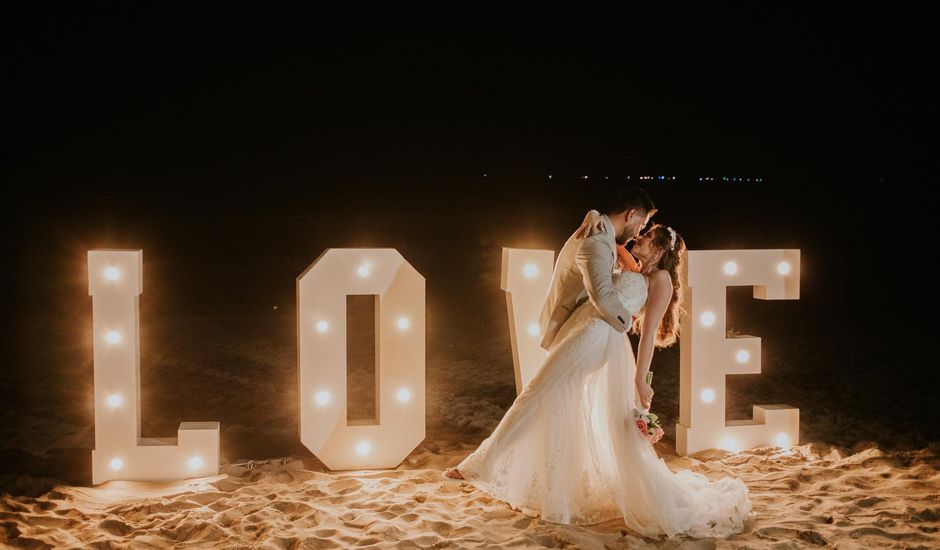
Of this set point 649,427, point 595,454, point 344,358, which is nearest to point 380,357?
point 344,358

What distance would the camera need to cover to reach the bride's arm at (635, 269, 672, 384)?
14.4ft

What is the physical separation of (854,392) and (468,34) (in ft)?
51.2

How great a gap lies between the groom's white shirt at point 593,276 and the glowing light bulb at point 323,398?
5.93ft

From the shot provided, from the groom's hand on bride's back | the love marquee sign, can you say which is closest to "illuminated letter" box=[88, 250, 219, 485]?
the love marquee sign

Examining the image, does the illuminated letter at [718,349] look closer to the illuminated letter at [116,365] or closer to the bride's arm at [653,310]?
the bride's arm at [653,310]

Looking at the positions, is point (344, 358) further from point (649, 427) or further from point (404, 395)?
point (649, 427)

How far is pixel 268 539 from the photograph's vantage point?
3789mm

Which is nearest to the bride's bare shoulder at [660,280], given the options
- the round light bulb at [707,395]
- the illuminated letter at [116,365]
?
the round light bulb at [707,395]

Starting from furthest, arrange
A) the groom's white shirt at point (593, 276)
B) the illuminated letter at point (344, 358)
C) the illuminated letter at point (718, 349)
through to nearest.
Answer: the illuminated letter at point (718, 349) < the illuminated letter at point (344, 358) < the groom's white shirt at point (593, 276)

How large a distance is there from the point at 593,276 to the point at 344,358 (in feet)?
6.70

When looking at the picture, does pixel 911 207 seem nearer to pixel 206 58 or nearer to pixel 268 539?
pixel 206 58

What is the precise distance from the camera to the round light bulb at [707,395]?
5591 millimetres

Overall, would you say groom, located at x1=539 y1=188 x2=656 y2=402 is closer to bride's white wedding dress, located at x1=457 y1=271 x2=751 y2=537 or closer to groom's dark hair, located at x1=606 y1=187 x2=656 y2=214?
groom's dark hair, located at x1=606 y1=187 x2=656 y2=214

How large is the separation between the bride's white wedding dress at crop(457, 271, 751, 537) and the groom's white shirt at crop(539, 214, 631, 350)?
10 centimetres
